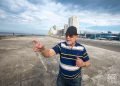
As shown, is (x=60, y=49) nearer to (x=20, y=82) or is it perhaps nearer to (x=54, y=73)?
(x=20, y=82)

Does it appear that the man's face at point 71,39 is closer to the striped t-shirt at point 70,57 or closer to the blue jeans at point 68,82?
the striped t-shirt at point 70,57

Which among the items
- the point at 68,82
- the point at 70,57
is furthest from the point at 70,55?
the point at 68,82

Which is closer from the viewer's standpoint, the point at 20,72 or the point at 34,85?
the point at 34,85

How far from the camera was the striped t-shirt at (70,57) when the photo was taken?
8.68 ft

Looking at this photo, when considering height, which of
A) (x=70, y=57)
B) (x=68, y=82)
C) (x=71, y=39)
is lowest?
(x=68, y=82)

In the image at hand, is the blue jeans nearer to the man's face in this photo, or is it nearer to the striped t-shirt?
the striped t-shirt

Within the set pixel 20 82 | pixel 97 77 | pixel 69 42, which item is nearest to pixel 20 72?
pixel 20 82

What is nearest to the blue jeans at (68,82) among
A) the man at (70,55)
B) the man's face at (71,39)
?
the man at (70,55)

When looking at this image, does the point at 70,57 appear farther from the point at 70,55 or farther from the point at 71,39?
the point at 71,39

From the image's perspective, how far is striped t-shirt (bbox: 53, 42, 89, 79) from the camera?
8.68 ft

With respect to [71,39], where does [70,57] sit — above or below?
below

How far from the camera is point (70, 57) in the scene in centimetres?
266

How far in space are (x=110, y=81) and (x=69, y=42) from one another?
4.09 m

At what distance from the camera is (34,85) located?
16.6 feet
